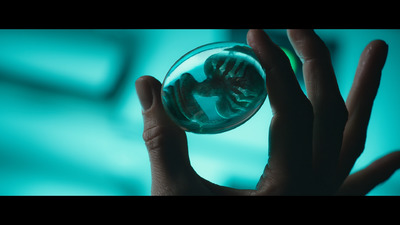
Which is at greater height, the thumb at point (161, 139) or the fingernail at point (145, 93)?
the fingernail at point (145, 93)

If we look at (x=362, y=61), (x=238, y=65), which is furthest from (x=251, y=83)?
(x=362, y=61)

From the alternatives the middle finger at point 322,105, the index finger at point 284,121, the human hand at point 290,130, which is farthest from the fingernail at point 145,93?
the middle finger at point 322,105

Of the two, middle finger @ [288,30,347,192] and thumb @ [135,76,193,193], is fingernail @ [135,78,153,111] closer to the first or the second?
thumb @ [135,76,193,193]

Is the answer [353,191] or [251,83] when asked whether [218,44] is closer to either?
[251,83]

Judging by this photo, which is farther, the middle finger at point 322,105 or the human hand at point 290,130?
the middle finger at point 322,105

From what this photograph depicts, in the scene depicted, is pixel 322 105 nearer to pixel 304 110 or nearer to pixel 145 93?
pixel 304 110

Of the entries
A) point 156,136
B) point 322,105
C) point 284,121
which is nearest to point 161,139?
point 156,136

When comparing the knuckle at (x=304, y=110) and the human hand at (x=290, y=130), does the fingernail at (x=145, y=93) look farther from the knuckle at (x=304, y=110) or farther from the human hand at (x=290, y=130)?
the knuckle at (x=304, y=110)

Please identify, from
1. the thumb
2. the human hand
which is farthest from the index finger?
the thumb
